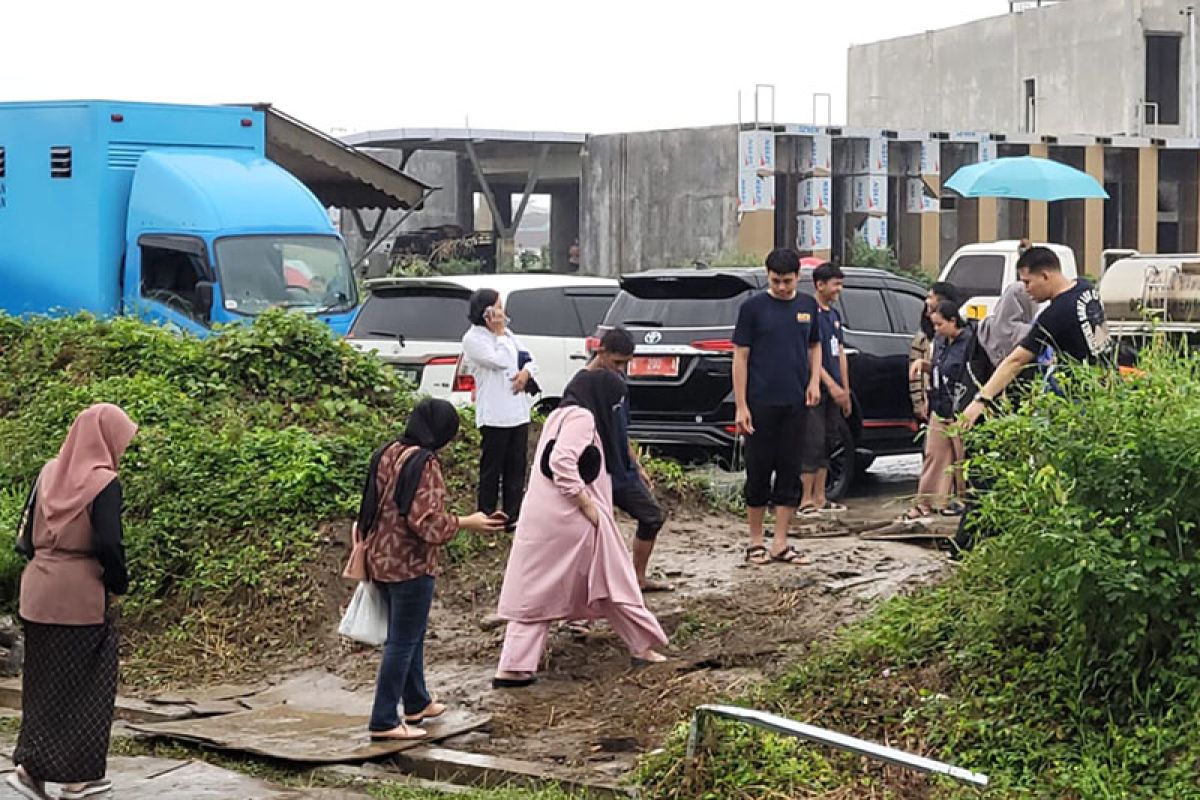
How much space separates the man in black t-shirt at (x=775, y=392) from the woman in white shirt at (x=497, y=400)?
162cm

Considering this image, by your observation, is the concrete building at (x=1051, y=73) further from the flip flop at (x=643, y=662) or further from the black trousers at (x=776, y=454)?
the flip flop at (x=643, y=662)

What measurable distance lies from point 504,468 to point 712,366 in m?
3.17

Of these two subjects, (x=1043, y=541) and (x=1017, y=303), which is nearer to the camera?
(x=1043, y=541)

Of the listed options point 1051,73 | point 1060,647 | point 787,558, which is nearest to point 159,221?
point 787,558

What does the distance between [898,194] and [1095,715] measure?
116ft

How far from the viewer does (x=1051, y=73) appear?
2008 inches

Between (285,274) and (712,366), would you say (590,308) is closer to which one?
(712,366)

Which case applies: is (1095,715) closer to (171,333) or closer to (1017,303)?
(1017,303)

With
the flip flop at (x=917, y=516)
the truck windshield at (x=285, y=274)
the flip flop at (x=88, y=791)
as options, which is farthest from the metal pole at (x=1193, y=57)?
the flip flop at (x=88, y=791)

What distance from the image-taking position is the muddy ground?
8.12m

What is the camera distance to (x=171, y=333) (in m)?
14.5

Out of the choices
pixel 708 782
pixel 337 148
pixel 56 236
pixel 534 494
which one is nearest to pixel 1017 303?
pixel 534 494

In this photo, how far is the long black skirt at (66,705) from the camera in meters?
7.38

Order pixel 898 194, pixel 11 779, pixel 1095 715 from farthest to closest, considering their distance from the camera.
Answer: pixel 898 194 < pixel 11 779 < pixel 1095 715
